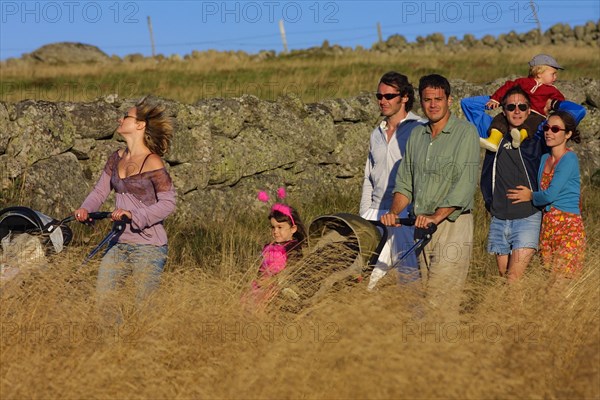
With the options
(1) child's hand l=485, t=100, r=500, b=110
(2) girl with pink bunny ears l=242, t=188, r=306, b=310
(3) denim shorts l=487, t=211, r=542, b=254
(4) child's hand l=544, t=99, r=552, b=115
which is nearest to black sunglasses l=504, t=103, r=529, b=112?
(1) child's hand l=485, t=100, r=500, b=110

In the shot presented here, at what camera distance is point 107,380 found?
16.1 ft

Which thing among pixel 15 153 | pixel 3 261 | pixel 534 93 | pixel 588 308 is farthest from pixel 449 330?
Result: pixel 15 153

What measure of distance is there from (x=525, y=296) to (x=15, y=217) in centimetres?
335

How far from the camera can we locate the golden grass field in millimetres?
4676

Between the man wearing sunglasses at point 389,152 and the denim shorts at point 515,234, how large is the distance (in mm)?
731

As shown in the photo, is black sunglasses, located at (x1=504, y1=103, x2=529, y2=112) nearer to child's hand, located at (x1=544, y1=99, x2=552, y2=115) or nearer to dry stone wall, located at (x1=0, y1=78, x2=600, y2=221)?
child's hand, located at (x1=544, y1=99, x2=552, y2=115)

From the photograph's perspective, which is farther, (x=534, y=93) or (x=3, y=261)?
(x=534, y=93)

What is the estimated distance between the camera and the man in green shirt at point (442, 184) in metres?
6.09

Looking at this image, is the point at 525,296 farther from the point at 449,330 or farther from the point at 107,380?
the point at 107,380

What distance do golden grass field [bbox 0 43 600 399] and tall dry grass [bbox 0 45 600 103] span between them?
7229 millimetres

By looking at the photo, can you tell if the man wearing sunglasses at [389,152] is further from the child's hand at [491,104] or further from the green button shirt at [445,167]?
the child's hand at [491,104]

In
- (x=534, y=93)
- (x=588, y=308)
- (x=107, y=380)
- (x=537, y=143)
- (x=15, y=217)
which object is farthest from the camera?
(x=534, y=93)

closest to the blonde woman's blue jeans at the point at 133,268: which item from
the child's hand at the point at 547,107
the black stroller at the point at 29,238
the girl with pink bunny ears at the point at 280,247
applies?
the black stroller at the point at 29,238

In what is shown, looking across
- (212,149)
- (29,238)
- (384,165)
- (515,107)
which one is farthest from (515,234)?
(212,149)
